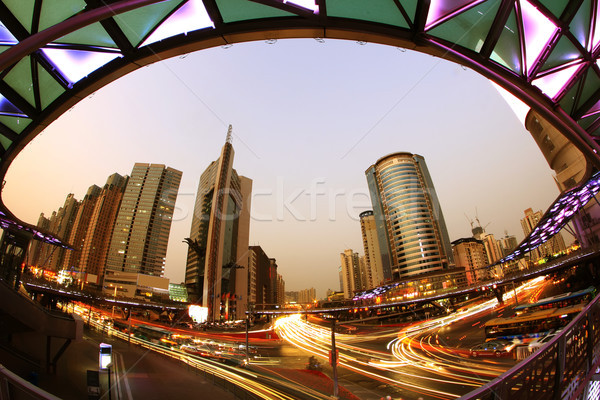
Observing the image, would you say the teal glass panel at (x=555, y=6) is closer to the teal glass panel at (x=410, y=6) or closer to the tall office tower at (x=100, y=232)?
the teal glass panel at (x=410, y=6)

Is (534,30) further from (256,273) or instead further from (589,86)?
(256,273)

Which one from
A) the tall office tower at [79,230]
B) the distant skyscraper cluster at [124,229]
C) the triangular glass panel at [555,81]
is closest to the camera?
the triangular glass panel at [555,81]

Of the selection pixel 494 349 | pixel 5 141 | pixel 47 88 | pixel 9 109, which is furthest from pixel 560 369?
pixel 494 349

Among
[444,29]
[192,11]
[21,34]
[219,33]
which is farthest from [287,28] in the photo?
[21,34]

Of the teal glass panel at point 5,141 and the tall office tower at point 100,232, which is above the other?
the tall office tower at point 100,232

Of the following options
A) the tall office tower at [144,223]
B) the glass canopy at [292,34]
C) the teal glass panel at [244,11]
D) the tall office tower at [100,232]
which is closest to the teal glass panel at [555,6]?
the glass canopy at [292,34]

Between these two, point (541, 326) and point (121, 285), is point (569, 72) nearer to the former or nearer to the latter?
point (541, 326)

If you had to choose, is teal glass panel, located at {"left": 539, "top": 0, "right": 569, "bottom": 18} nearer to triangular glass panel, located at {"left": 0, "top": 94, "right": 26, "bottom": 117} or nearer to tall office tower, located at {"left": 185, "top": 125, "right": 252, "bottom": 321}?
triangular glass panel, located at {"left": 0, "top": 94, "right": 26, "bottom": 117}
